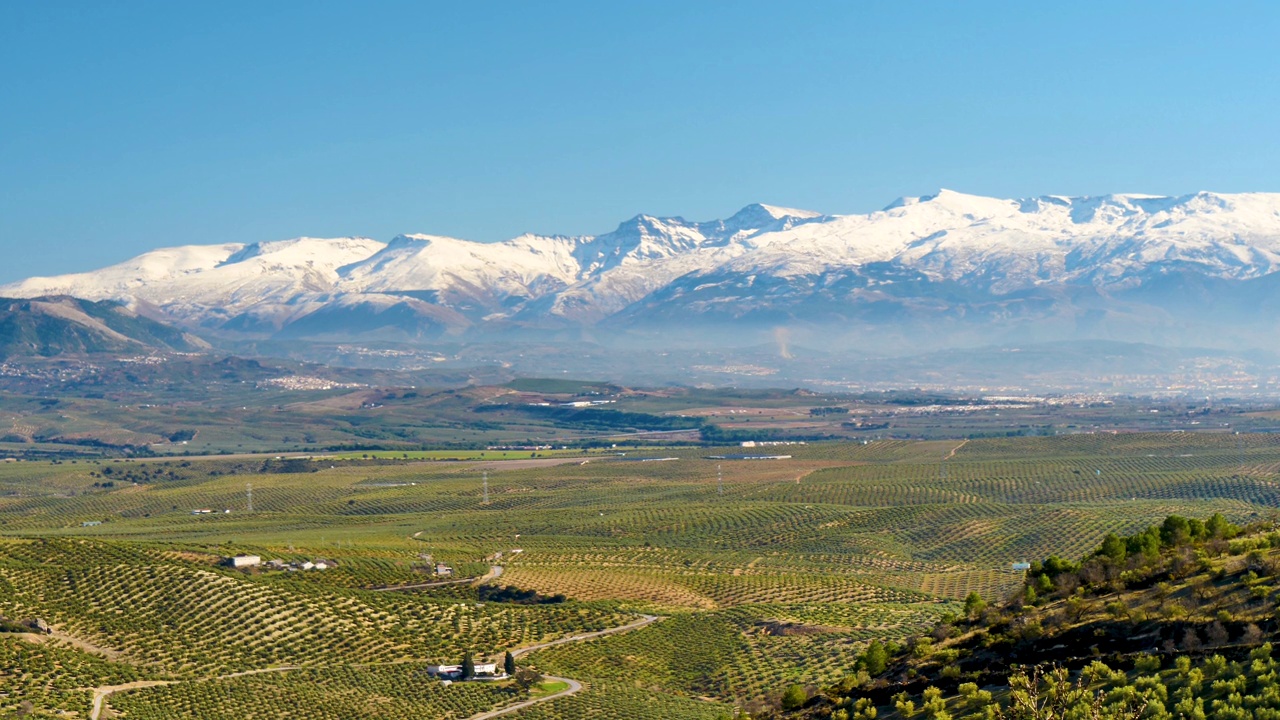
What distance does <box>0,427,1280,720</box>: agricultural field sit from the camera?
263ft

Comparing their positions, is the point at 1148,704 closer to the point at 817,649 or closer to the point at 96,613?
the point at 817,649

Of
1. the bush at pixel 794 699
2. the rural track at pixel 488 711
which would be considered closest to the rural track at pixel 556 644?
the rural track at pixel 488 711

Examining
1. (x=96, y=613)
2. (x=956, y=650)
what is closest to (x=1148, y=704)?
(x=956, y=650)

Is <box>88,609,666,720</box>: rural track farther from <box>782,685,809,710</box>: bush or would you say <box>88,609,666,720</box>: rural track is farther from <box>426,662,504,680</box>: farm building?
<box>782,685,809,710</box>: bush

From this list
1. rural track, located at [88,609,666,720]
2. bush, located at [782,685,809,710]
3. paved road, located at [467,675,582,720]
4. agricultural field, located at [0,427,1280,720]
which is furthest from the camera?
agricultural field, located at [0,427,1280,720]

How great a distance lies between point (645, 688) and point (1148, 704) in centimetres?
4267

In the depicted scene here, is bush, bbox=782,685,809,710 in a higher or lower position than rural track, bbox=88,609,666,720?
higher

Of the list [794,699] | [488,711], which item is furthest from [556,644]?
[794,699]

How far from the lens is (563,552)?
136125 mm

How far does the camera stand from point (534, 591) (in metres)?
112

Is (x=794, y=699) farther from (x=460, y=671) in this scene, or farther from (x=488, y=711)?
(x=460, y=671)

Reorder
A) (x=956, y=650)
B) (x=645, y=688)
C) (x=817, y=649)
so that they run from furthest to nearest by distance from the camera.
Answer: (x=817, y=649), (x=645, y=688), (x=956, y=650)

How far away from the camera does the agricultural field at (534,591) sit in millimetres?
80312

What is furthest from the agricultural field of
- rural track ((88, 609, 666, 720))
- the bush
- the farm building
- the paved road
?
the bush
